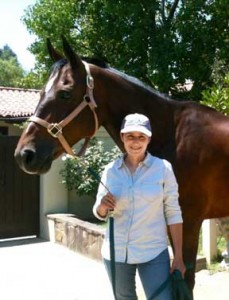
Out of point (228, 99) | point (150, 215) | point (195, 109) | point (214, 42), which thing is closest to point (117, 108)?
point (195, 109)

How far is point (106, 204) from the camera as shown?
212cm

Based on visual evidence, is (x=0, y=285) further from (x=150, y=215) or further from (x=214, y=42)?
(x=214, y=42)

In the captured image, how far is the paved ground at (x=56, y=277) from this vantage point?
15.0 feet

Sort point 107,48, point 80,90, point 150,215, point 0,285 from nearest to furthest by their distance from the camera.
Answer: point 150,215 → point 80,90 → point 0,285 → point 107,48

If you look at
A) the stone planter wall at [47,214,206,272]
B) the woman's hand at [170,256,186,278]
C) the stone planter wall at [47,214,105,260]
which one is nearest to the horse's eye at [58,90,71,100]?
the woman's hand at [170,256,186,278]

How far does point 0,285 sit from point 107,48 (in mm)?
9793

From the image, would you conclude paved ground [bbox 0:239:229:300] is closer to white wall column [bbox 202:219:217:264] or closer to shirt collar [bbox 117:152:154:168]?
white wall column [bbox 202:219:217:264]

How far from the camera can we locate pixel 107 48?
13539mm

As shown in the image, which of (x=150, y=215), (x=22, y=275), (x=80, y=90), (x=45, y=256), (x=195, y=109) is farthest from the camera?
(x=45, y=256)

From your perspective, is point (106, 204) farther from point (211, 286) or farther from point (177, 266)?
point (211, 286)

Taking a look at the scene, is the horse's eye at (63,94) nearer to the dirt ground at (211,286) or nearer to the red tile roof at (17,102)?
the dirt ground at (211,286)

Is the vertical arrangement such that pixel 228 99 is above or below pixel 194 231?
above

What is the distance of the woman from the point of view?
213cm

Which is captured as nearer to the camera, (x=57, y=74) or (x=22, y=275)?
(x=57, y=74)
